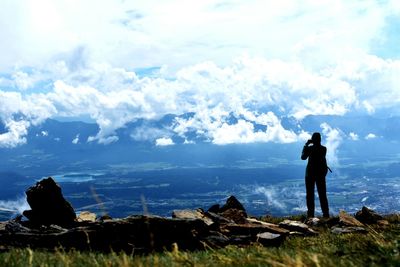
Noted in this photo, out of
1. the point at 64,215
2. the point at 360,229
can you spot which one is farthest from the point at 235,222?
the point at 64,215

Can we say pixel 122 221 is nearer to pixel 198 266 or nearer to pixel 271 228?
pixel 271 228

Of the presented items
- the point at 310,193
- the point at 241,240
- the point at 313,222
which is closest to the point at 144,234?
the point at 241,240

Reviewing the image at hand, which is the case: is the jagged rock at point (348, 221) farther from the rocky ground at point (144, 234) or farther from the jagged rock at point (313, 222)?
the rocky ground at point (144, 234)

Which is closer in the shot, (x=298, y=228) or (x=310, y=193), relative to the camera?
(x=298, y=228)

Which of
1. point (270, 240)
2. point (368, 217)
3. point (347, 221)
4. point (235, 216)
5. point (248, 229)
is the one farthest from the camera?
point (368, 217)

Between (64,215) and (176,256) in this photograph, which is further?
(64,215)

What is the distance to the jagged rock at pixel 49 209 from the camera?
63.1 feet

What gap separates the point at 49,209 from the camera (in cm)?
1927

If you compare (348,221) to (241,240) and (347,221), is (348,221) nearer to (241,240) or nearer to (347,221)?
(347,221)

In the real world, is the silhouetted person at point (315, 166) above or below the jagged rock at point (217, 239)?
above

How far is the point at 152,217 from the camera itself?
13.3 m

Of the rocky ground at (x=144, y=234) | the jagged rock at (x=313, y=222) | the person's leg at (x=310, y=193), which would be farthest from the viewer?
the person's leg at (x=310, y=193)

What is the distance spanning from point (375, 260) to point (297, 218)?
749 inches

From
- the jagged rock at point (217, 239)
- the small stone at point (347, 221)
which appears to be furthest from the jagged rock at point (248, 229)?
the small stone at point (347, 221)
